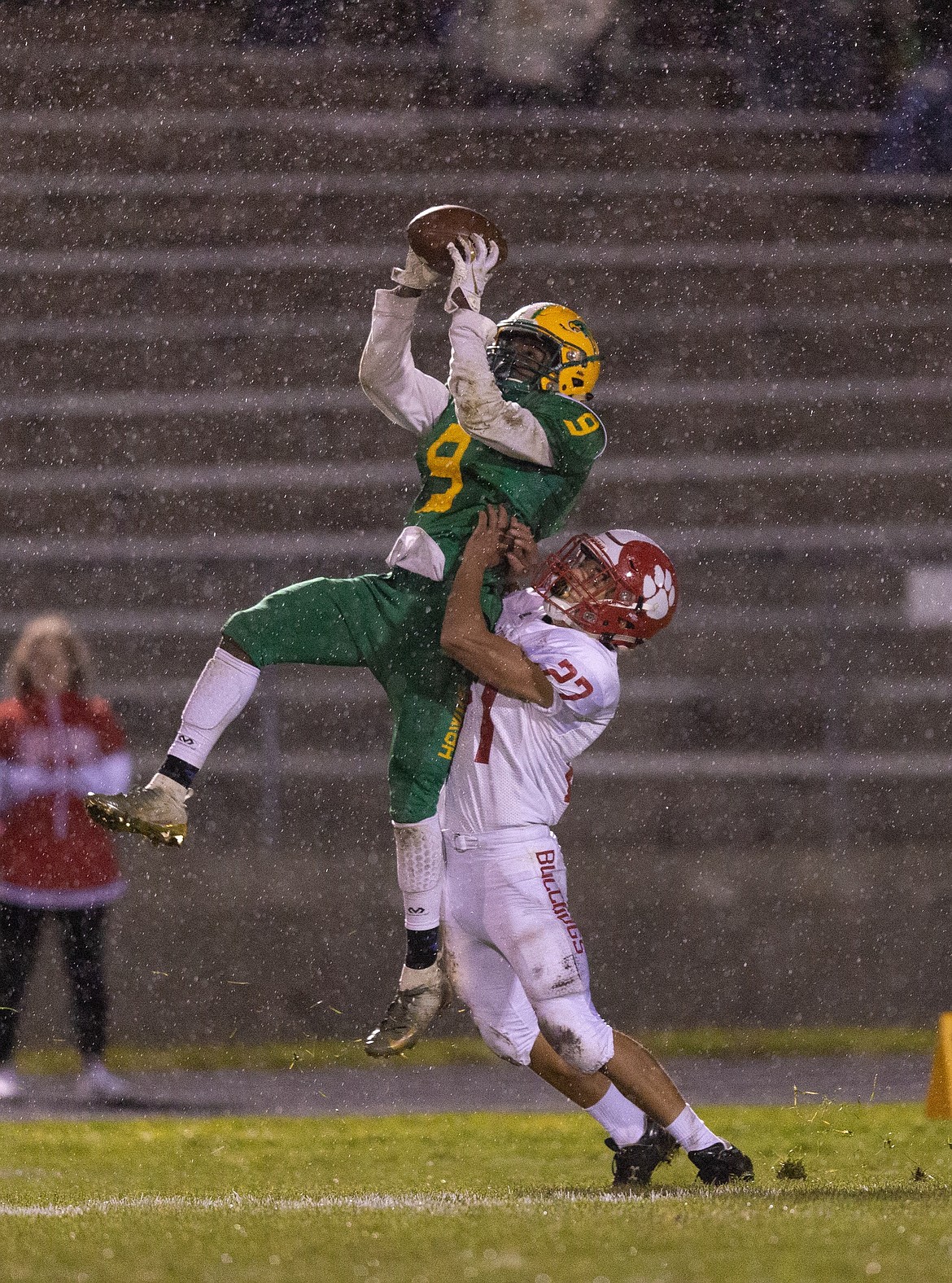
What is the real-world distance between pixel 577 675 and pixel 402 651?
1.37 ft

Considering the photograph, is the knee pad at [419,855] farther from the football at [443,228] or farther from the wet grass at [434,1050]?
the wet grass at [434,1050]

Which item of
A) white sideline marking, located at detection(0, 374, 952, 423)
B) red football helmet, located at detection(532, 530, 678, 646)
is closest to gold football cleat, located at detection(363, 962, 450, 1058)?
red football helmet, located at detection(532, 530, 678, 646)

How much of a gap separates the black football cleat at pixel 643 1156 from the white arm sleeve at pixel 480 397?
69.7 inches

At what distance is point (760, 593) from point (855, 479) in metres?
1.15

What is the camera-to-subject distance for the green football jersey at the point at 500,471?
4703mm

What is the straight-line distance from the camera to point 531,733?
186 inches

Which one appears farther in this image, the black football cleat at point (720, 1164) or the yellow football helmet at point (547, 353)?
the black football cleat at point (720, 1164)

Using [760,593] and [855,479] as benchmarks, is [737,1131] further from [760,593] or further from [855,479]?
[855,479]

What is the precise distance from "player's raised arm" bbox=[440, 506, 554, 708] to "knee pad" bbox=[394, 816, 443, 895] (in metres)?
0.39

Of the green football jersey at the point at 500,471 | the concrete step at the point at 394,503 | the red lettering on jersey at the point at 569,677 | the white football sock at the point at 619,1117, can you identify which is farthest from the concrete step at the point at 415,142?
the white football sock at the point at 619,1117

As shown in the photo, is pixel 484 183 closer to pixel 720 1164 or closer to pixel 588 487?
pixel 588 487

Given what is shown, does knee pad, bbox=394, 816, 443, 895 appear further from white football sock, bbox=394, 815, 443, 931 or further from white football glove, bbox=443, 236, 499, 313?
white football glove, bbox=443, 236, 499, 313

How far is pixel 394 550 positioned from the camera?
15.4 ft

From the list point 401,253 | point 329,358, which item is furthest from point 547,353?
point 401,253
